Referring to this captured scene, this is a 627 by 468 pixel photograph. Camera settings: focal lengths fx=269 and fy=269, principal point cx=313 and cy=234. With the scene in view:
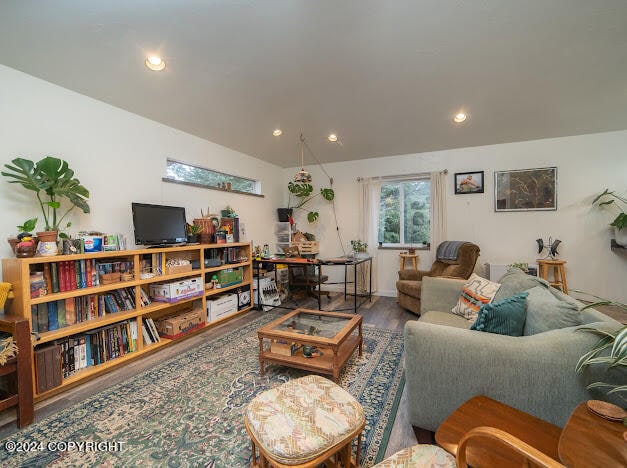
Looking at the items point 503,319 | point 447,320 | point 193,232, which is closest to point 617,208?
point 447,320

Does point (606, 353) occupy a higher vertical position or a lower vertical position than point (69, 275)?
lower

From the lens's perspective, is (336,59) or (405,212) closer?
(336,59)

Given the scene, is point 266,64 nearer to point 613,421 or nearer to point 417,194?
point 613,421

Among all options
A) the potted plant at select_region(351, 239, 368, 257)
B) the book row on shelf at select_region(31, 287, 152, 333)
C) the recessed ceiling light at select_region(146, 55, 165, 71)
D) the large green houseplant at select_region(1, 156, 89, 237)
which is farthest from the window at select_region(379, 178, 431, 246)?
the large green houseplant at select_region(1, 156, 89, 237)

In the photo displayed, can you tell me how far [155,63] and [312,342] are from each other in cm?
259

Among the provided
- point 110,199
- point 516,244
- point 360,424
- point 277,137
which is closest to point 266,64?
point 277,137

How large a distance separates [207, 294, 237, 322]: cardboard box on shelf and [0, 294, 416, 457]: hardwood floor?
13cm

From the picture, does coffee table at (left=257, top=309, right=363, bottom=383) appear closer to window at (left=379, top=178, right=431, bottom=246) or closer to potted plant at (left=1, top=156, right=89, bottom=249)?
potted plant at (left=1, top=156, right=89, bottom=249)

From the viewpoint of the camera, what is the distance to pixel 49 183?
2.07 m

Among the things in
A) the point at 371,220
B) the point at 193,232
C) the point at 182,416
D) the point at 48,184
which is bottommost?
the point at 182,416

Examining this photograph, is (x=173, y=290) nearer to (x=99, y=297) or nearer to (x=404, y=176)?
(x=99, y=297)

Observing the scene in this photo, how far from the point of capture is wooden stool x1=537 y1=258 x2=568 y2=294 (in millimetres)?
3605

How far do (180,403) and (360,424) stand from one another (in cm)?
133

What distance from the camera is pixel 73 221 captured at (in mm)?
2430
